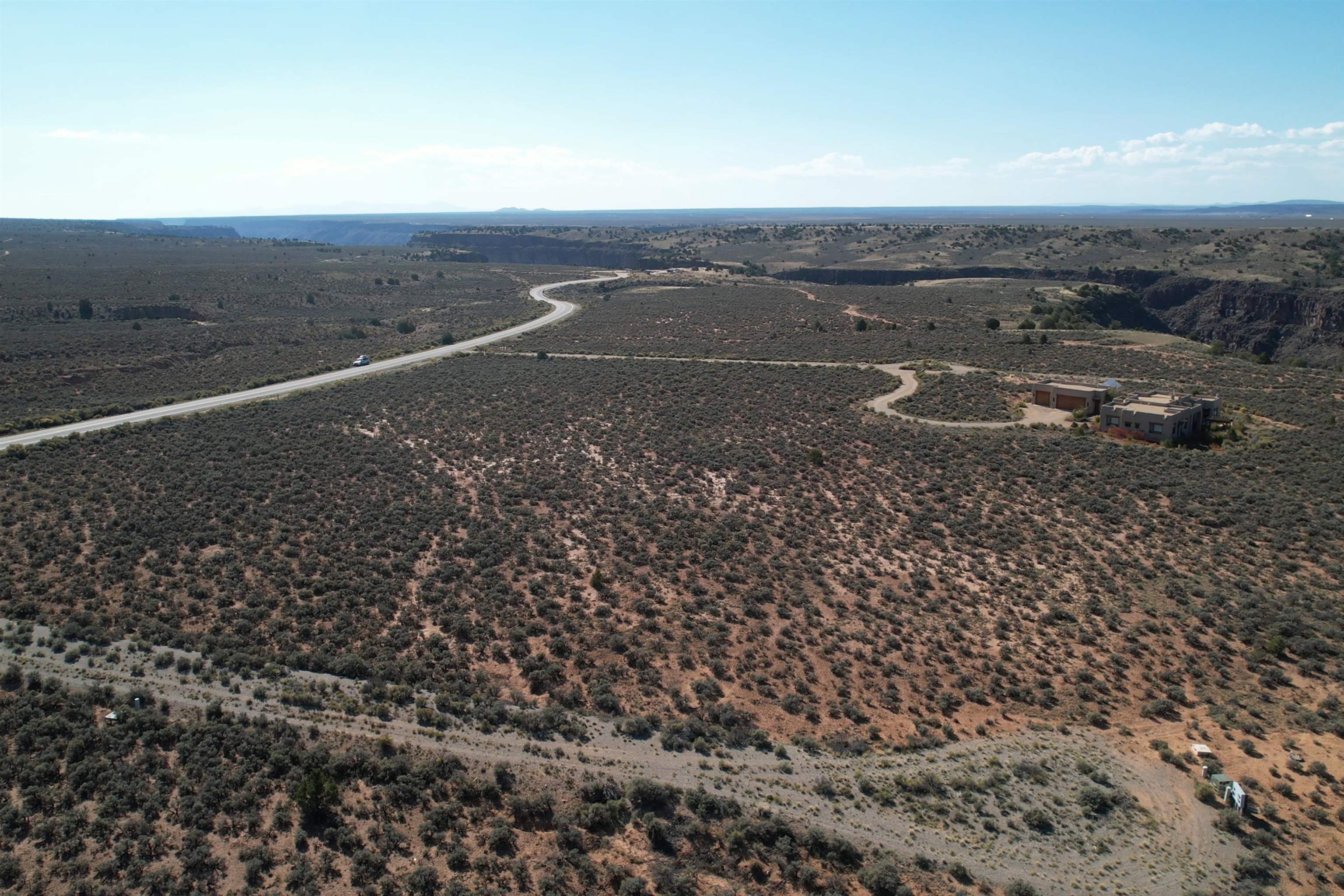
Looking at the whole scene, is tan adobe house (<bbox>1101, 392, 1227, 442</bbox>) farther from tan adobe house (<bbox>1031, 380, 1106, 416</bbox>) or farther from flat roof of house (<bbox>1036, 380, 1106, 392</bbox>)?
flat roof of house (<bbox>1036, 380, 1106, 392</bbox>)

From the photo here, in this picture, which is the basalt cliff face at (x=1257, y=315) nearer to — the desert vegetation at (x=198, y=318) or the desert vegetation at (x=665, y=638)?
the desert vegetation at (x=665, y=638)

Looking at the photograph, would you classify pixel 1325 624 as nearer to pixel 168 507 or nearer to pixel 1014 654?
pixel 1014 654

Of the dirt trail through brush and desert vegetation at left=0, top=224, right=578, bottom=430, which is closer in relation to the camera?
the dirt trail through brush

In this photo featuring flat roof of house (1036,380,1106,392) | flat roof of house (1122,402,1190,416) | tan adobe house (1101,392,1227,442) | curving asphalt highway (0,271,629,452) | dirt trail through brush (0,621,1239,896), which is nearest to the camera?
dirt trail through brush (0,621,1239,896)

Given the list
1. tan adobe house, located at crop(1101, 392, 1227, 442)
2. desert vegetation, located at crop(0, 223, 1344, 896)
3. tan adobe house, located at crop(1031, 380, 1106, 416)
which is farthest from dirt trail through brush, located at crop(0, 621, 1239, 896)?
tan adobe house, located at crop(1031, 380, 1106, 416)

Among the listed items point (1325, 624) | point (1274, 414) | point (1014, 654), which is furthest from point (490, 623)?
point (1274, 414)

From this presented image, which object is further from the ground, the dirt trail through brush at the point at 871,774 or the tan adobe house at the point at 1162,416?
the tan adobe house at the point at 1162,416

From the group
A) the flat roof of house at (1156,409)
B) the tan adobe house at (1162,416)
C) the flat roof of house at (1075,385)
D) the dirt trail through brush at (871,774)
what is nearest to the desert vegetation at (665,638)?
the dirt trail through brush at (871,774)
